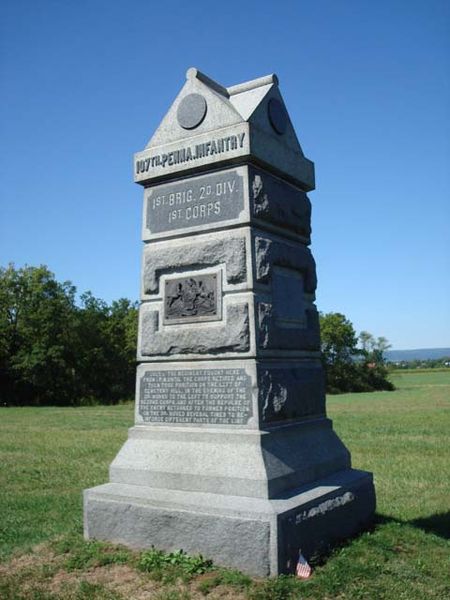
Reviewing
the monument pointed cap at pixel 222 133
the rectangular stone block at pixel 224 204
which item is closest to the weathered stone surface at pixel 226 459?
the rectangular stone block at pixel 224 204

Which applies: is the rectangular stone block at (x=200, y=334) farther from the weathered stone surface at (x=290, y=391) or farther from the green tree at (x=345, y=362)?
the green tree at (x=345, y=362)

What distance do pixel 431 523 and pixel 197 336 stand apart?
339 cm

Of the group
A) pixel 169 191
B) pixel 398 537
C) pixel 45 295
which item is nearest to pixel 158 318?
pixel 169 191

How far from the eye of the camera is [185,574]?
4355 mm

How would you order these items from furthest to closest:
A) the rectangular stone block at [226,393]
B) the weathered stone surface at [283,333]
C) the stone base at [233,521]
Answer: the weathered stone surface at [283,333] → the rectangular stone block at [226,393] → the stone base at [233,521]

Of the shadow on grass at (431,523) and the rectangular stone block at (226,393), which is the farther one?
the shadow on grass at (431,523)

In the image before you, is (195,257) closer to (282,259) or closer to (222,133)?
(282,259)

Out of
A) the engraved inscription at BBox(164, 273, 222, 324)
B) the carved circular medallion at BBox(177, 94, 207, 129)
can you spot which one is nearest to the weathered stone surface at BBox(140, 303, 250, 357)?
the engraved inscription at BBox(164, 273, 222, 324)

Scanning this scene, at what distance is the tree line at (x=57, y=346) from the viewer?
37.4 m

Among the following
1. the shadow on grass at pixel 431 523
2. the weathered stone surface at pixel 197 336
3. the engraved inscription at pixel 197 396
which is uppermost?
the weathered stone surface at pixel 197 336

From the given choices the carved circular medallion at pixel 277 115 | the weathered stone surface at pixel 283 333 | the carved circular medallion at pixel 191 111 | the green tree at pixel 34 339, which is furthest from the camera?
the green tree at pixel 34 339

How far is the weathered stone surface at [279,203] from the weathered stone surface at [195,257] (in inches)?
15.5

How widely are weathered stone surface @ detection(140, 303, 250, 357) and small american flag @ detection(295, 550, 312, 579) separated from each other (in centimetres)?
174

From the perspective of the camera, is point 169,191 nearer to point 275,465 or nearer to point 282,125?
point 282,125
